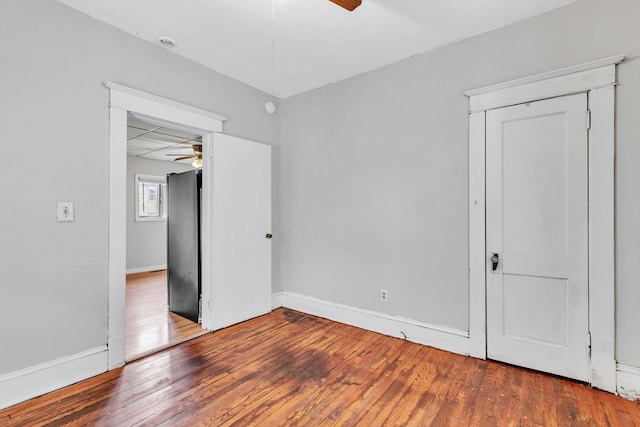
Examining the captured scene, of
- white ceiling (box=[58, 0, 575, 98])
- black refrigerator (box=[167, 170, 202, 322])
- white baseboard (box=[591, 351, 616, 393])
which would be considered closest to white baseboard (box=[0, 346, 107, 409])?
black refrigerator (box=[167, 170, 202, 322])

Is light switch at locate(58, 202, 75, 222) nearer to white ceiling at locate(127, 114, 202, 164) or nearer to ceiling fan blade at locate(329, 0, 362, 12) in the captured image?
white ceiling at locate(127, 114, 202, 164)

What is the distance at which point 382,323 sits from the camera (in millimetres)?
3082

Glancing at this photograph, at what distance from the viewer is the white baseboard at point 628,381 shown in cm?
196

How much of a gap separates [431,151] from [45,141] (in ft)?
10.2

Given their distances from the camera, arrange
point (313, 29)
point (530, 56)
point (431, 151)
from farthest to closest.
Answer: point (431, 151)
point (313, 29)
point (530, 56)

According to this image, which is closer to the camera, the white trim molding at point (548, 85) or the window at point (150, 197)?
the white trim molding at point (548, 85)

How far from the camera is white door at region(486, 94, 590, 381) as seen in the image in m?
2.17

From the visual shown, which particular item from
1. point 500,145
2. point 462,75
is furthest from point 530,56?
point 500,145

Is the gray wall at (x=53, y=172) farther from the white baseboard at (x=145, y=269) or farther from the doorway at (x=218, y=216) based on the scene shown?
the white baseboard at (x=145, y=269)

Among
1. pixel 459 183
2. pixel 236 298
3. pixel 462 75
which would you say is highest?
pixel 462 75

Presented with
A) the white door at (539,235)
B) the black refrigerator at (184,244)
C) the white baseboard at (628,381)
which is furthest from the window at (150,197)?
the white baseboard at (628,381)

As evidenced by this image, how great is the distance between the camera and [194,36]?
2576 mm

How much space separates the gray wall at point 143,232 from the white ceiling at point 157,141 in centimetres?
21

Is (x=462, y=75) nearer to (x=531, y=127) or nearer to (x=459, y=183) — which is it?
(x=531, y=127)
